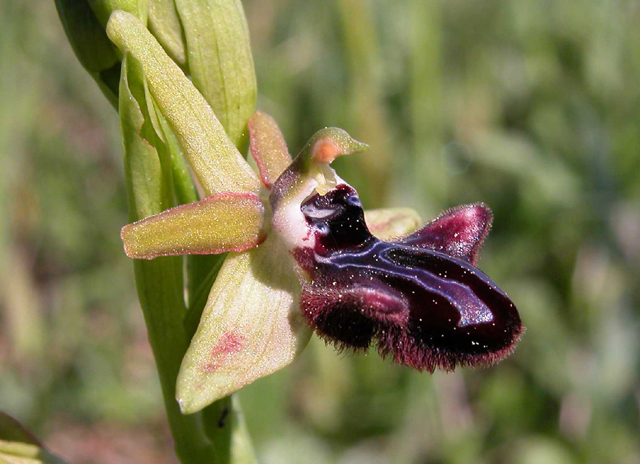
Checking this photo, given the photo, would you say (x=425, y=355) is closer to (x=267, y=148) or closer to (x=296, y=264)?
(x=296, y=264)

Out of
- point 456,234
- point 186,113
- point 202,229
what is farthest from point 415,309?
point 186,113

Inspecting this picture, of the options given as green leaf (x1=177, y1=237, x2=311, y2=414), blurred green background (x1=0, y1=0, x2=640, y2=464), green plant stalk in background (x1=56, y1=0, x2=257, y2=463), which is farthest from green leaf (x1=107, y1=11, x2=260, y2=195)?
blurred green background (x1=0, y1=0, x2=640, y2=464)

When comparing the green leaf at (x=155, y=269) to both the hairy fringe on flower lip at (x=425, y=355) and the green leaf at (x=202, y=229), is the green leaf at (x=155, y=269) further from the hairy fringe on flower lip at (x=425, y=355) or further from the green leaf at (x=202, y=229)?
the hairy fringe on flower lip at (x=425, y=355)

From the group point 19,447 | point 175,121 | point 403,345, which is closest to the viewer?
point 403,345

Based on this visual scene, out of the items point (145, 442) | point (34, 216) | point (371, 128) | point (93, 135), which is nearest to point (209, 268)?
point (371, 128)

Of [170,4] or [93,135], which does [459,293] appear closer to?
[170,4]

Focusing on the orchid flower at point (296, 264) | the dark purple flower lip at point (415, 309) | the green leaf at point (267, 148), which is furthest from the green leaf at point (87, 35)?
the dark purple flower lip at point (415, 309)
